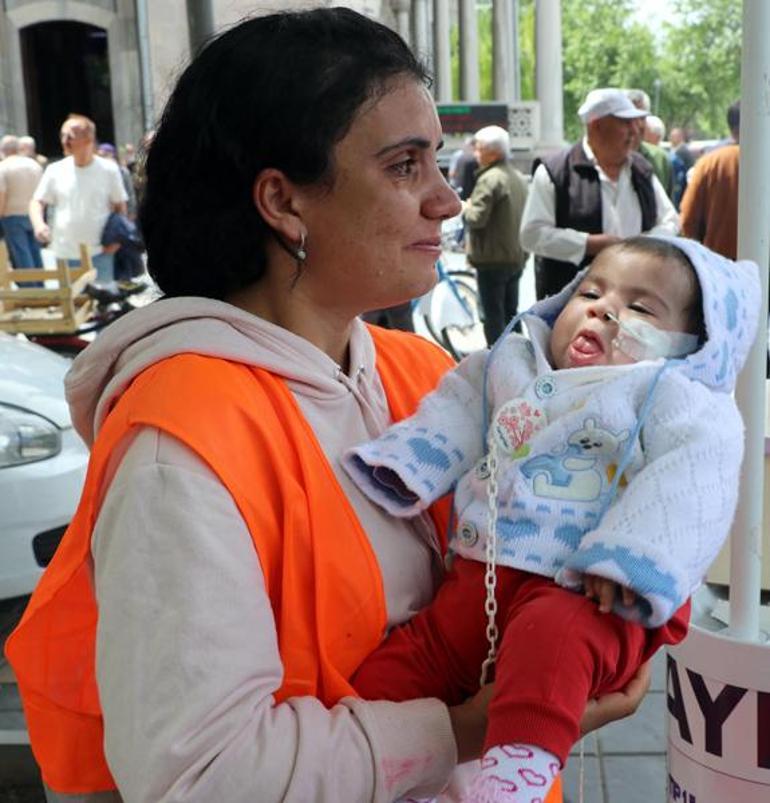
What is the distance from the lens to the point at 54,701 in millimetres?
1679

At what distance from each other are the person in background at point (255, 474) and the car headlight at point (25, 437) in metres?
3.03

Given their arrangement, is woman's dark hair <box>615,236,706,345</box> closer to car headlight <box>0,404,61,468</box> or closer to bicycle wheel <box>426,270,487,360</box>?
car headlight <box>0,404,61,468</box>

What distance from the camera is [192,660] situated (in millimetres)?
1398

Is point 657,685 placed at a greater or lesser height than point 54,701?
lesser

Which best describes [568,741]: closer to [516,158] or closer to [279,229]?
[279,229]

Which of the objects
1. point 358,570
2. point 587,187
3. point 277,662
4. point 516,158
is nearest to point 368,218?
point 358,570

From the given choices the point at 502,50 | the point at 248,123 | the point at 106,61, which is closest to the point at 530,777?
the point at 248,123

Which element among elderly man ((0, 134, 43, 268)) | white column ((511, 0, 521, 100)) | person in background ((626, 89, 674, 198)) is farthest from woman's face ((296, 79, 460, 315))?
white column ((511, 0, 521, 100))

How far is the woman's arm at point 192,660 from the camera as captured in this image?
140 centimetres

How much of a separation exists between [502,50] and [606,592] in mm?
44473

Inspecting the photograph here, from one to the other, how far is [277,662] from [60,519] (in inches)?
131

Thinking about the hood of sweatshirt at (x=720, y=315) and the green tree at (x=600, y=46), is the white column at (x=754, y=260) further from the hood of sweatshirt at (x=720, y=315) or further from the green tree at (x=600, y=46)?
the green tree at (x=600, y=46)

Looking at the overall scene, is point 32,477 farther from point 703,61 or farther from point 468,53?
point 703,61

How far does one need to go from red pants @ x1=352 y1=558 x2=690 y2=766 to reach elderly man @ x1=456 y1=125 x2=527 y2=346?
7.40 metres
